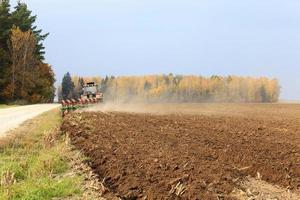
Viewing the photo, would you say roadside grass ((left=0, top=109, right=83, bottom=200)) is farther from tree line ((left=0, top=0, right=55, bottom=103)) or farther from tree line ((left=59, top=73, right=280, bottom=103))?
tree line ((left=59, top=73, right=280, bottom=103))

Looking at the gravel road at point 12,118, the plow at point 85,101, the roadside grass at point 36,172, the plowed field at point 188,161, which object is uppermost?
the plow at point 85,101

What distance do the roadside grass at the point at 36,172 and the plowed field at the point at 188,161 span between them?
690mm

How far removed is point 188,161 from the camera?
11.7m

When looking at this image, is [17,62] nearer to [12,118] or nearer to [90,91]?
[90,91]

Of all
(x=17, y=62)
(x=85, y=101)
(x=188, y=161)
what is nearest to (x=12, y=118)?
(x=85, y=101)

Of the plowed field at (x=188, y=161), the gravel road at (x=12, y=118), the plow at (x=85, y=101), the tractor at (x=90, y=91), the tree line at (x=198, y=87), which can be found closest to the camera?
the plowed field at (x=188, y=161)

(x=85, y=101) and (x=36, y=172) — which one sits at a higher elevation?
(x=85, y=101)

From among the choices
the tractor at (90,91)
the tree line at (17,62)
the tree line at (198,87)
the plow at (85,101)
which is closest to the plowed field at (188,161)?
the plow at (85,101)

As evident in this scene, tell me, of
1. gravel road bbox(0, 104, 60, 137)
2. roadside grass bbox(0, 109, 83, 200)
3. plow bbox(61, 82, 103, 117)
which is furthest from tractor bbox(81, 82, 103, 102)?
roadside grass bbox(0, 109, 83, 200)

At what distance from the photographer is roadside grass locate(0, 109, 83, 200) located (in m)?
9.95

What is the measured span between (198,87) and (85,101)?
99.0 m

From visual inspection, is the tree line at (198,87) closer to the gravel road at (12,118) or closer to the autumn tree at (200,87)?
the autumn tree at (200,87)

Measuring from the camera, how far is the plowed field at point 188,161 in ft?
31.1

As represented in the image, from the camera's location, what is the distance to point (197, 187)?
9.22 meters
